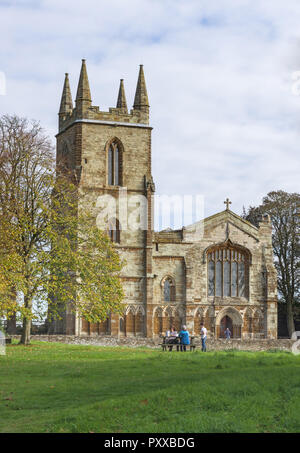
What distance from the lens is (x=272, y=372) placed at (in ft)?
57.9

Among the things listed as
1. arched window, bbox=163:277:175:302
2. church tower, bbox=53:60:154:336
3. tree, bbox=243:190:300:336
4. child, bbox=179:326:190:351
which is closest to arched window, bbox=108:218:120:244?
church tower, bbox=53:60:154:336

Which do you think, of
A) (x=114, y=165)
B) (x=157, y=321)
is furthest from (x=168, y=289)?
(x=114, y=165)

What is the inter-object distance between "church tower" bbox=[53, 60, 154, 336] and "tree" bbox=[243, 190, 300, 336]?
1691cm

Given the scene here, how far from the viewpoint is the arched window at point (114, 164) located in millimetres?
55406

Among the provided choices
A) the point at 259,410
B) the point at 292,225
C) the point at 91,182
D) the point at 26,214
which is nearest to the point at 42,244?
the point at 26,214

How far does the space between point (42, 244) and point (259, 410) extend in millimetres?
26726

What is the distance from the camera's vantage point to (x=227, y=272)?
58031 mm

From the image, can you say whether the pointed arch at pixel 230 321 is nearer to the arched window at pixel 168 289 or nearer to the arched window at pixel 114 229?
the arched window at pixel 168 289

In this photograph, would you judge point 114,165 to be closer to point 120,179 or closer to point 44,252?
point 120,179

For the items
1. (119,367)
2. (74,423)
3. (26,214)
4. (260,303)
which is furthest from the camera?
(260,303)

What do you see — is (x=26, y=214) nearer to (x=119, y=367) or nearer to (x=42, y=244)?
(x=42, y=244)

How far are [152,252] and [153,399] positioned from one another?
4217cm

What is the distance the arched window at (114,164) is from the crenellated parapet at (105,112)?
1.95 meters
